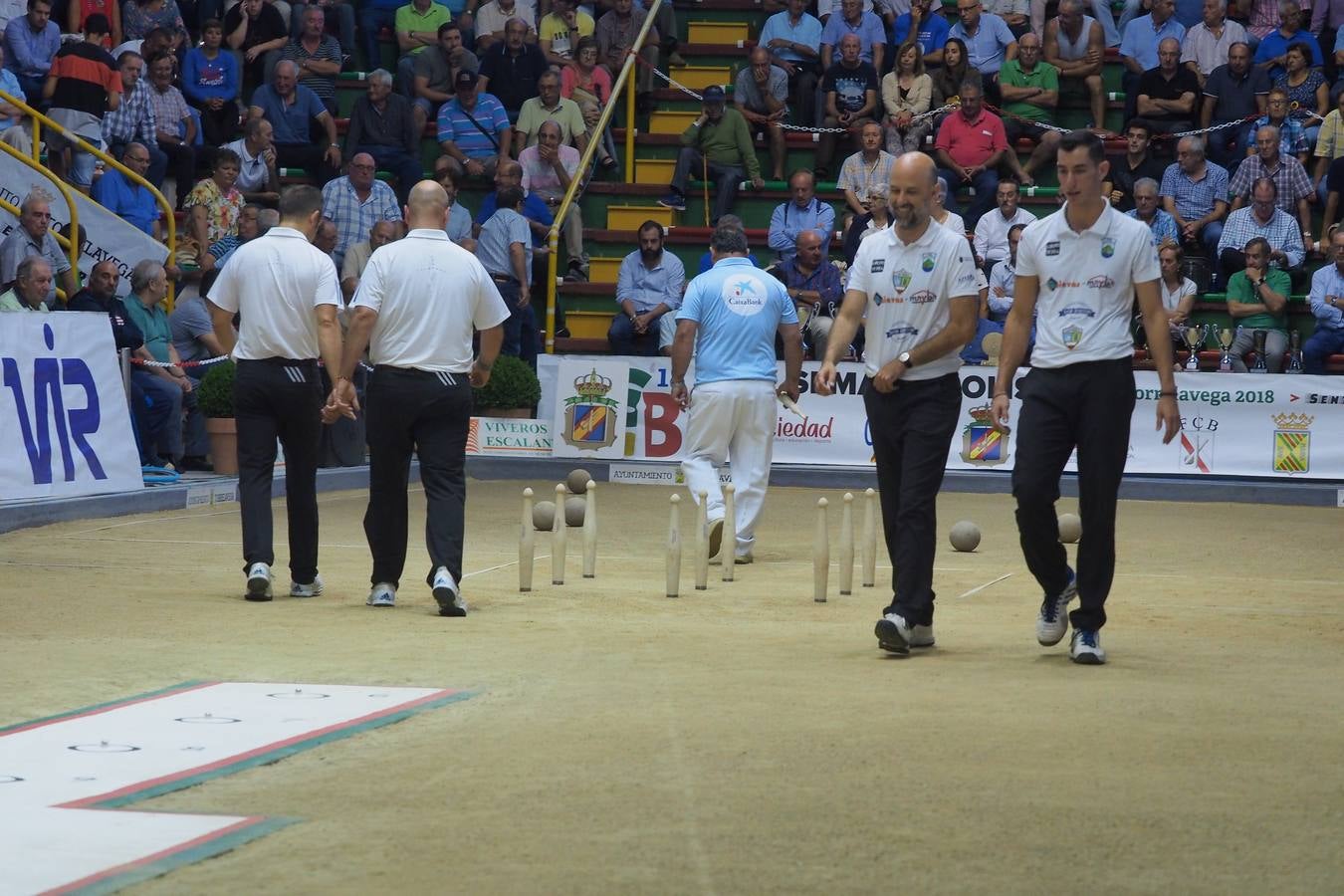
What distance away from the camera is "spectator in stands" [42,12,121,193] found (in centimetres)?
1991

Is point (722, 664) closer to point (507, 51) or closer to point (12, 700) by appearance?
point (12, 700)

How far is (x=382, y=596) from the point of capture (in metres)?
9.79

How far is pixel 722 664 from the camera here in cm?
787

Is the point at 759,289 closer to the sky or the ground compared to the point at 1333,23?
closer to the ground

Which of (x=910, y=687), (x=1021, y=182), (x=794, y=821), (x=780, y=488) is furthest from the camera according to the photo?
(x=1021, y=182)

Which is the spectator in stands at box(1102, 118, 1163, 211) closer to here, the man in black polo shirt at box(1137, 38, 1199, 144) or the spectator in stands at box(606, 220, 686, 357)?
the man in black polo shirt at box(1137, 38, 1199, 144)

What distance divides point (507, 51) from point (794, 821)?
66.0 ft

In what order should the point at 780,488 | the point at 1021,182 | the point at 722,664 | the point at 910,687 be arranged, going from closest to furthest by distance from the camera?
1. the point at 910,687
2. the point at 722,664
3. the point at 780,488
4. the point at 1021,182

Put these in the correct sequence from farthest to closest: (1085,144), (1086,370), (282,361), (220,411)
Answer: (220,411), (282,361), (1085,144), (1086,370)

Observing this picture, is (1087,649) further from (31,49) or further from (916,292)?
(31,49)

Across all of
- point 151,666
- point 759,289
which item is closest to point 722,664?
point 151,666

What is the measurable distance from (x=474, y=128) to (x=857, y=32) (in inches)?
202

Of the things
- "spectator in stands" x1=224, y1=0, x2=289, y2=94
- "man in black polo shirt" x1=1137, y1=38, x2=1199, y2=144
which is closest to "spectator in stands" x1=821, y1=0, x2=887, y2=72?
"man in black polo shirt" x1=1137, y1=38, x2=1199, y2=144

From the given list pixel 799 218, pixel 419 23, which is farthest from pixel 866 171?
pixel 419 23
